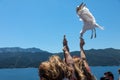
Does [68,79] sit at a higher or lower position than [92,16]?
lower

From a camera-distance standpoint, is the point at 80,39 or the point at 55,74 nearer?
the point at 55,74

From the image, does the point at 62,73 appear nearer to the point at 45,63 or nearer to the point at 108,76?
the point at 45,63

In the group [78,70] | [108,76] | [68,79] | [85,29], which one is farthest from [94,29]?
[108,76]

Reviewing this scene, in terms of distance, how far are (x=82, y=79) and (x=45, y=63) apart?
35.2 inches

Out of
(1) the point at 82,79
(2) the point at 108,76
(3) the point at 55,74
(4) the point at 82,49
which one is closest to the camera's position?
(3) the point at 55,74

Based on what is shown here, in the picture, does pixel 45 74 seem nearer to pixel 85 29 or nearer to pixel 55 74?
pixel 55 74

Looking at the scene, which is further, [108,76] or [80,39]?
[108,76]

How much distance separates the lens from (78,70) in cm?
478

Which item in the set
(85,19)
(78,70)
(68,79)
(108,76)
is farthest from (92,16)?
(108,76)

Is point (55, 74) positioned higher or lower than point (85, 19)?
lower

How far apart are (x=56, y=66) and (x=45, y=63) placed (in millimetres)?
103

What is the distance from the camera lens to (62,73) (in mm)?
3867

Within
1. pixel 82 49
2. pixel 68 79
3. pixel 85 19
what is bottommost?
pixel 68 79

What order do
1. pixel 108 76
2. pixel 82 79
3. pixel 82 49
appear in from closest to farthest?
pixel 82 79, pixel 82 49, pixel 108 76
